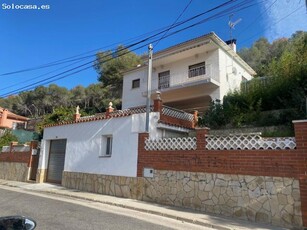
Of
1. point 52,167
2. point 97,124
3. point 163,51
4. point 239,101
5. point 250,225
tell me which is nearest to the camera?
point 250,225

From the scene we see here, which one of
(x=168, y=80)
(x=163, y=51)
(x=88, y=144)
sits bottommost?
(x=88, y=144)

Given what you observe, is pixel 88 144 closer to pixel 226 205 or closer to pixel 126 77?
pixel 226 205

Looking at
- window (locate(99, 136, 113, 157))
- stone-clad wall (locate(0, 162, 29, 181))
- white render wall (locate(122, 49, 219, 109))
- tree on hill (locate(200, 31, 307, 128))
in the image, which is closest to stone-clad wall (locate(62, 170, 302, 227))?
window (locate(99, 136, 113, 157))

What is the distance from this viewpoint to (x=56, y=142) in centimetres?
1705

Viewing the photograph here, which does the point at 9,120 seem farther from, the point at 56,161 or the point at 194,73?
the point at 194,73

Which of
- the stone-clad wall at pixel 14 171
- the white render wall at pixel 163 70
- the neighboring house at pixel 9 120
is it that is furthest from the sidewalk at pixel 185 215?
the neighboring house at pixel 9 120

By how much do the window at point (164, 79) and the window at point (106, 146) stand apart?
30.1ft

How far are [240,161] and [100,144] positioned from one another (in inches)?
297

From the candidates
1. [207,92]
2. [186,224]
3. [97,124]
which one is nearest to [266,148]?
[186,224]

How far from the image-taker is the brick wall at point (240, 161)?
7.37 meters

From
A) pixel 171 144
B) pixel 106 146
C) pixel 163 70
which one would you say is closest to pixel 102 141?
pixel 106 146

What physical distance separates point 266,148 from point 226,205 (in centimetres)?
222

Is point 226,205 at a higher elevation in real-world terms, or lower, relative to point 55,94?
lower

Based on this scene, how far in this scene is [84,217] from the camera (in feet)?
25.3
